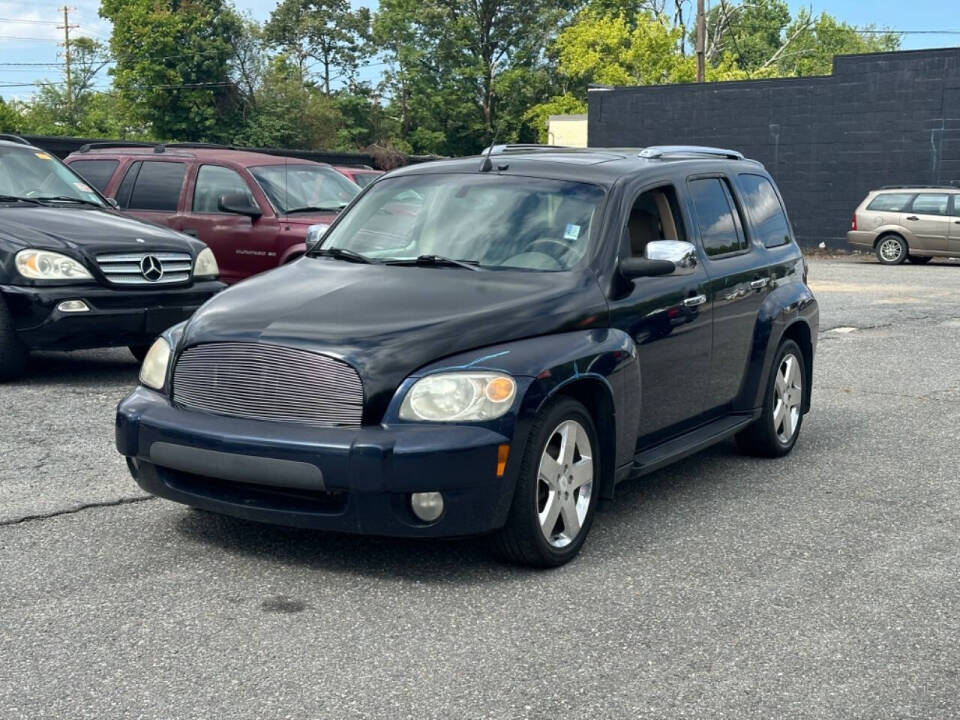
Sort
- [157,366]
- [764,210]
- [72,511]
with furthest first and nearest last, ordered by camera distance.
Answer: [764,210] < [72,511] < [157,366]

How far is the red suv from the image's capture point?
12.5 m

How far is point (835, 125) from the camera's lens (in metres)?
34.0

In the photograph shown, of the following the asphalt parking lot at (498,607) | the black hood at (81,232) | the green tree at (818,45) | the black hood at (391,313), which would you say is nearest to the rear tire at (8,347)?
the black hood at (81,232)

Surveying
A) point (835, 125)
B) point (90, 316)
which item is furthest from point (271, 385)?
point (835, 125)

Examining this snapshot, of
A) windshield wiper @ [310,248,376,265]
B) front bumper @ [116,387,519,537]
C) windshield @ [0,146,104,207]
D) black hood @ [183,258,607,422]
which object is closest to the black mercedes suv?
windshield @ [0,146,104,207]

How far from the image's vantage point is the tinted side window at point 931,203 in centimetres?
2711

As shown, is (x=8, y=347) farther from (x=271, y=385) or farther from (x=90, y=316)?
(x=271, y=385)

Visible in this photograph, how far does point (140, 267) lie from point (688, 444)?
474 centimetres

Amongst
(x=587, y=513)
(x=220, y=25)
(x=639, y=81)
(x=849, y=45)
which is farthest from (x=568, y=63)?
(x=587, y=513)

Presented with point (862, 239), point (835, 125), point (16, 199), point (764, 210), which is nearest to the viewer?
point (764, 210)

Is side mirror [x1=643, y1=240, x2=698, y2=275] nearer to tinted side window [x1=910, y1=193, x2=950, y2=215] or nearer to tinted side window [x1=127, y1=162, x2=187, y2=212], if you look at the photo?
tinted side window [x1=127, y1=162, x2=187, y2=212]

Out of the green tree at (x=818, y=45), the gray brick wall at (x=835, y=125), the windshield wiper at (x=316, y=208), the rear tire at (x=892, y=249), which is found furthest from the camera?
the green tree at (x=818, y=45)

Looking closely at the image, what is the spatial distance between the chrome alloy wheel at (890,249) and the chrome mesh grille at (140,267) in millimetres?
21264

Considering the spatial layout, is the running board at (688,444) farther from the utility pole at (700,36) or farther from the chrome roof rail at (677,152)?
the utility pole at (700,36)
